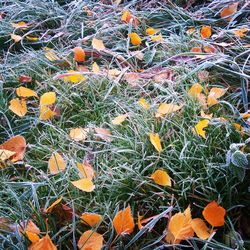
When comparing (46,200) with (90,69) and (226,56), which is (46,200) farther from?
(226,56)

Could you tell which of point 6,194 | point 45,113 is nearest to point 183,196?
point 6,194

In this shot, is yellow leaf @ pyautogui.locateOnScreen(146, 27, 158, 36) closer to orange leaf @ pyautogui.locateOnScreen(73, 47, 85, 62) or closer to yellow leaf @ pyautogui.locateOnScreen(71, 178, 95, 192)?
orange leaf @ pyautogui.locateOnScreen(73, 47, 85, 62)

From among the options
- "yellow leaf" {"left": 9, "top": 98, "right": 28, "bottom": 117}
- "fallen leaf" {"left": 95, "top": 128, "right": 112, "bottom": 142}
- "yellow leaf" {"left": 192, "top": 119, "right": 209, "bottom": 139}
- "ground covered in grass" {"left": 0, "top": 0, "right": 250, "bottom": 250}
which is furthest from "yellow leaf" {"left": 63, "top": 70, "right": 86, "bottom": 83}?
"yellow leaf" {"left": 192, "top": 119, "right": 209, "bottom": 139}

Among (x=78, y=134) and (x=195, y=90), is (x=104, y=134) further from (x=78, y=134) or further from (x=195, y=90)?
(x=195, y=90)

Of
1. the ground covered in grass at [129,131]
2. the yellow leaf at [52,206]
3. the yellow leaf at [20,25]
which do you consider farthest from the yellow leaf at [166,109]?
the yellow leaf at [20,25]

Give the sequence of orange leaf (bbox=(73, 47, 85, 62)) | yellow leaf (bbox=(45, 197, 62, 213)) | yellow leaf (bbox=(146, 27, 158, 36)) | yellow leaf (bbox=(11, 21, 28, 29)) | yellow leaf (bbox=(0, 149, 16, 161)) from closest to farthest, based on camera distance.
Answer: yellow leaf (bbox=(45, 197, 62, 213))
yellow leaf (bbox=(0, 149, 16, 161))
orange leaf (bbox=(73, 47, 85, 62))
yellow leaf (bbox=(146, 27, 158, 36))
yellow leaf (bbox=(11, 21, 28, 29))

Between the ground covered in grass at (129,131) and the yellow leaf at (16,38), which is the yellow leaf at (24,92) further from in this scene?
the yellow leaf at (16,38)

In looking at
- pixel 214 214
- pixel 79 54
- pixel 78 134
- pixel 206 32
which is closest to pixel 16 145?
pixel 78 134

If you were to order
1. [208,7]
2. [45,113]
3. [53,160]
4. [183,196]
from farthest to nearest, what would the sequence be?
[208,7] < [45,113] < [53,160] < [183,196]
